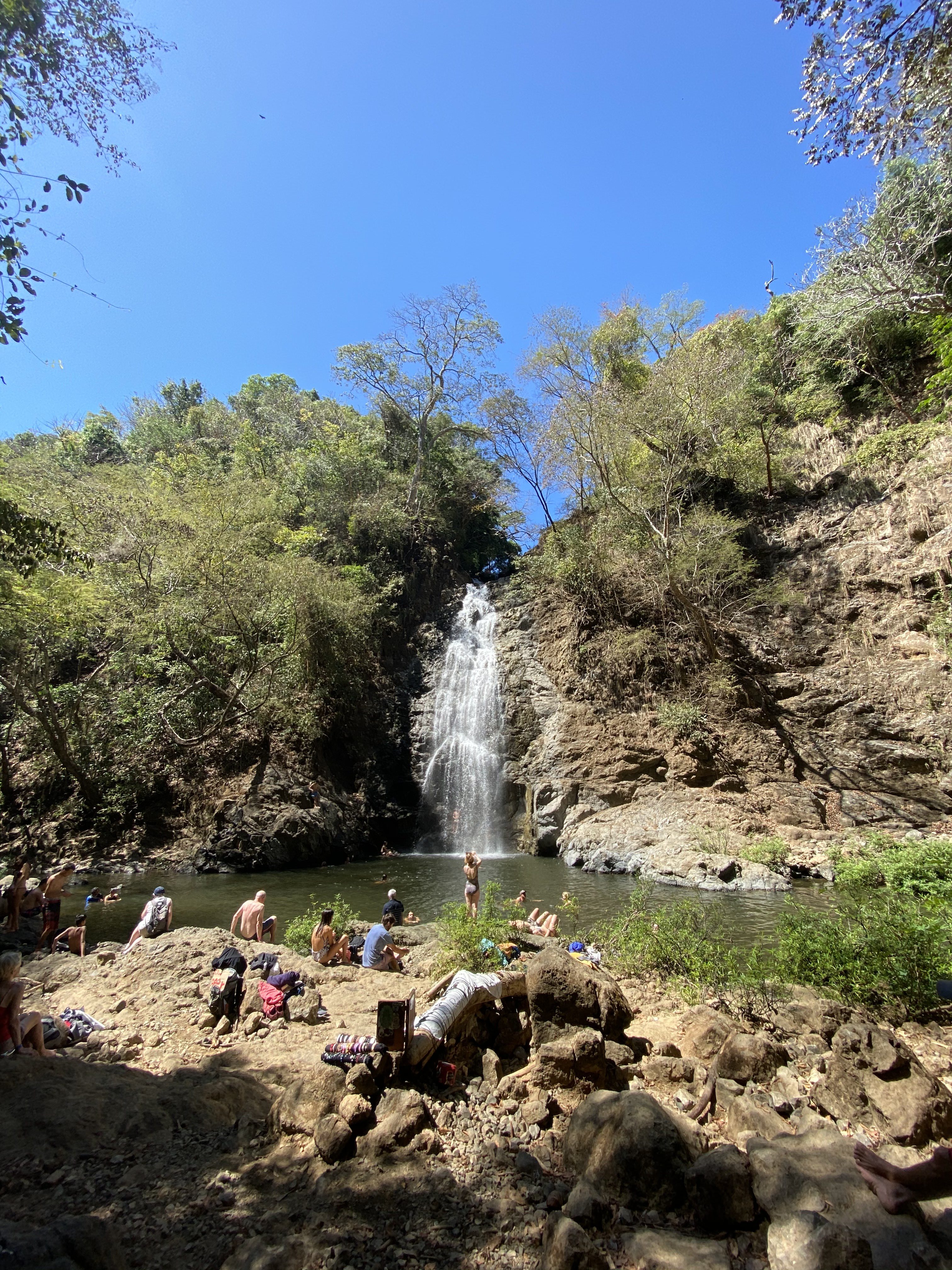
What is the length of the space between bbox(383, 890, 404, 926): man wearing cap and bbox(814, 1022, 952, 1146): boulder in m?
7.32

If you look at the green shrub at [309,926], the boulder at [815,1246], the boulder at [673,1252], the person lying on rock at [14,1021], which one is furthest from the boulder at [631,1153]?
the green shrub at [309,926]

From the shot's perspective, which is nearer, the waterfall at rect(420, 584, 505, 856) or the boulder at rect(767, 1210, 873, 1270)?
the boulder at rect(767, 1210, 873, 1270)

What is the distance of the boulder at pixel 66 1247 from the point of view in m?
2.05

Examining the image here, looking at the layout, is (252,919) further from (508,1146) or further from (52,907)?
(508,1146)

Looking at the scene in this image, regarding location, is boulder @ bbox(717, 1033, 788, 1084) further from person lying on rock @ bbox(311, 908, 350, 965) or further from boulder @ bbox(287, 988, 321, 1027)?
person lying on rock @ bbox(311, 908, 350, 965)

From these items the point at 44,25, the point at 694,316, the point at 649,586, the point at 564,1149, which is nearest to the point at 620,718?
the point at 649,586

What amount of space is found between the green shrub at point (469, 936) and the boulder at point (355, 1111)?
213cm

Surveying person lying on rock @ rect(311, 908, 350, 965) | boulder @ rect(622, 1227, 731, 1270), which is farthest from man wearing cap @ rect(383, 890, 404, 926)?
boulder @ rect(622, 1227, 731, 1270)

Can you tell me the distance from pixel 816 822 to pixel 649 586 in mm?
9853

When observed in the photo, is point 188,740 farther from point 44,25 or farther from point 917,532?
point 917,532

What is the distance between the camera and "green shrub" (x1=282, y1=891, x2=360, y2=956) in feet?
29.4

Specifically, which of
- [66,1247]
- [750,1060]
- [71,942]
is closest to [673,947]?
[750,1060]

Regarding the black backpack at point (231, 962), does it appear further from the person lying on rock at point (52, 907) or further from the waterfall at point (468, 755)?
the waterfall at point (468, 755)

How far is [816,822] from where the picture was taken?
1455 centimetres
